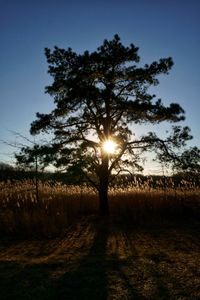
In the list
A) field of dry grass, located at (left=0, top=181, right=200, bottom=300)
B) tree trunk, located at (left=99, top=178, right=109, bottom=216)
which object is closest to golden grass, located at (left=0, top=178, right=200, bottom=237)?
field of dry grass, located at (left=0, top=181, right=200, bottom=300)

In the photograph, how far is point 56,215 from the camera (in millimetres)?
11539

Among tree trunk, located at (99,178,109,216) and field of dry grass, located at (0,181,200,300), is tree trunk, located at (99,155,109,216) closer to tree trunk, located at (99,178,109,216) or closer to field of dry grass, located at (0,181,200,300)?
tree trunk, located at (99,178,109,216)

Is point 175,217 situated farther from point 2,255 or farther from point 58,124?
point 2,255

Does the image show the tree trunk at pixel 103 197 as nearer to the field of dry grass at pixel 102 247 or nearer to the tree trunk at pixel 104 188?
the tree trunk at pixel 104 188

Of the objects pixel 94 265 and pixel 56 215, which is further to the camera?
pixel 56 215

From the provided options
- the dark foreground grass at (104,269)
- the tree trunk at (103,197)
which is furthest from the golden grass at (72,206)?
the dark foreground grass at (104,269)

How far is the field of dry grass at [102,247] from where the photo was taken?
470cm

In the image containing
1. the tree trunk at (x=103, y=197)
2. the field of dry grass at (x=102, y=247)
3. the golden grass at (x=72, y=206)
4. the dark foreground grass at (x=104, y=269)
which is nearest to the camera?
the dark foreground grass at (x=104, y=269)

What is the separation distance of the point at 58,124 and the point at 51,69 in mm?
2059

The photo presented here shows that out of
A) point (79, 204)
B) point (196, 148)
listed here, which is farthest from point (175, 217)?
point (79, 204)

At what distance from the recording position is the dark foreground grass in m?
4.54

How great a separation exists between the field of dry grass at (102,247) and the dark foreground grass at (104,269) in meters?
0.01

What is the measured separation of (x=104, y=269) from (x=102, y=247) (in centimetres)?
280

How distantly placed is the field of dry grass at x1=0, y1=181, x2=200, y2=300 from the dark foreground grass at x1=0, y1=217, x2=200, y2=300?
1 cm
